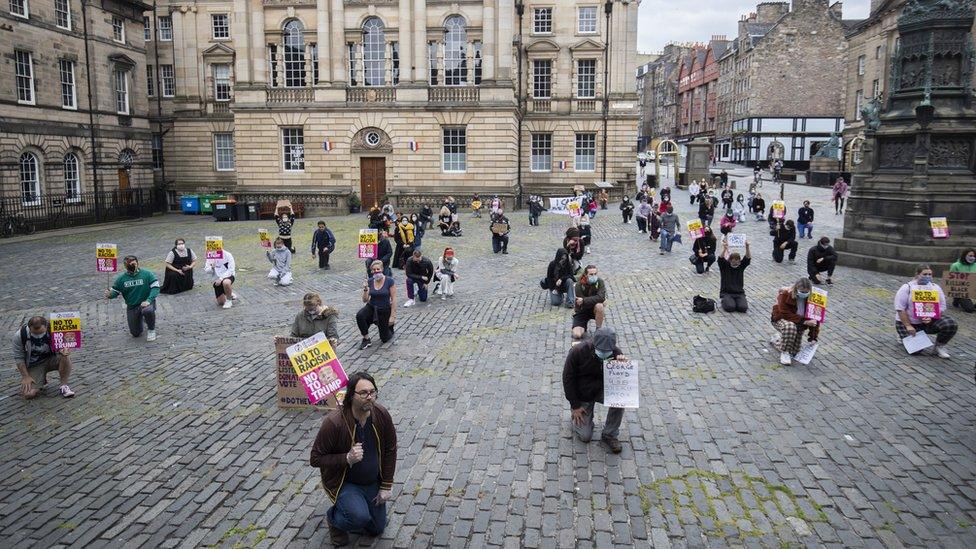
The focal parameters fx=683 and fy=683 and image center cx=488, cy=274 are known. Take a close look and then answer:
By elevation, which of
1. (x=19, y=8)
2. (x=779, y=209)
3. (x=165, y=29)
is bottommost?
(x=779, y=209)

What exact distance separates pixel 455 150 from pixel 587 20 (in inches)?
492

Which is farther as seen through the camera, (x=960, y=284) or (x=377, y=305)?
(x=960, y=284)

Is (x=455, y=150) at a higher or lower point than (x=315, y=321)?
higher

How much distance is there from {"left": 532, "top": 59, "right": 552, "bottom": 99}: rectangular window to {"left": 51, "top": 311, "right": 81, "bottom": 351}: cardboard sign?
38159mm

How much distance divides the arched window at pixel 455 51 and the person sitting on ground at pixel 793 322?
110 ft

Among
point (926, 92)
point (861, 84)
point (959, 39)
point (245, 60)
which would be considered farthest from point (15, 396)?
point (861, 84)

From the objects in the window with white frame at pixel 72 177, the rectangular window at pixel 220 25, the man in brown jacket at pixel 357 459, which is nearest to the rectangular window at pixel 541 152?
the rectangular window at pixel 220 25

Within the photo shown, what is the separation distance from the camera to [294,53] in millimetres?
41938

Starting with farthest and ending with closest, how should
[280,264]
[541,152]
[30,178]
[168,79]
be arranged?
[168,79]
[541,152]
[30,178]
[280,264]

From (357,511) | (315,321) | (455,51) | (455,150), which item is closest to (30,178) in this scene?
(455,150)

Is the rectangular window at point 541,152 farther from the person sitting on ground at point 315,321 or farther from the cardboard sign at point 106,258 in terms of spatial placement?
the person sitting on ground at point 315,321

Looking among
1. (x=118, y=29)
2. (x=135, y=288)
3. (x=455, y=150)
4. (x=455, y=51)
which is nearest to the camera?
(x=135, y=288)

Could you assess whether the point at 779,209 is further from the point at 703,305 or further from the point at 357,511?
the point at 357,511

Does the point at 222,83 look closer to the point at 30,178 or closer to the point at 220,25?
the point at 220,25
